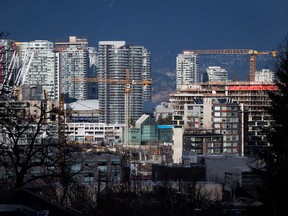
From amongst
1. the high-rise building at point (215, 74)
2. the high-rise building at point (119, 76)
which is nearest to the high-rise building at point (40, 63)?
the high-rise building at point (119, 76)

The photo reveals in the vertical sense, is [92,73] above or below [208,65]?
below

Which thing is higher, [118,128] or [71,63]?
[71,63]

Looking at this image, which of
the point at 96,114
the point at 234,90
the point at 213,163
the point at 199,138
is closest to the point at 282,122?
the point at 213,163

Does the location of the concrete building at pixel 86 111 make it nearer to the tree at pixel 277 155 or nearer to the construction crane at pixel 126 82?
the construction crane at pixel 126 82

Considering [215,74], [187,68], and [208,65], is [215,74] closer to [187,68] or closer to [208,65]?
[187,68]

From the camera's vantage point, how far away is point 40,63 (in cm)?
10375

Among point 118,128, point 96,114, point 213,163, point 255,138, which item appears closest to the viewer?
point 213,163

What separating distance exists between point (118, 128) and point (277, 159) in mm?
68773

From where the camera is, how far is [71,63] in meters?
111

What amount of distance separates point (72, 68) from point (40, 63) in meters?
8.12

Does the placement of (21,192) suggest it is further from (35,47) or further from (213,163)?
(35,47)

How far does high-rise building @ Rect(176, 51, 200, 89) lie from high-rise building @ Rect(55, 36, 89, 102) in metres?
8.49

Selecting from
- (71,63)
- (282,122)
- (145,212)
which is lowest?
(145,212)

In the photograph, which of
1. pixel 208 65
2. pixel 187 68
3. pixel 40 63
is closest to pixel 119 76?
pixel 40 63
